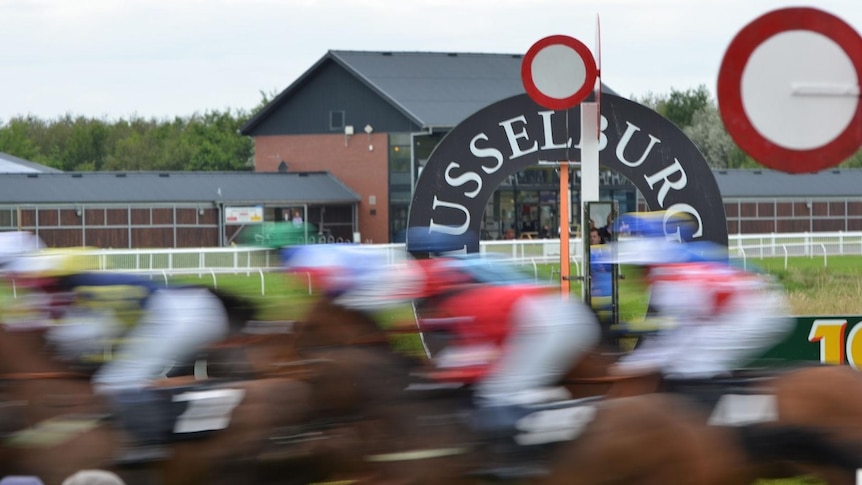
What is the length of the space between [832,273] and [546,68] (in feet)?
38.1

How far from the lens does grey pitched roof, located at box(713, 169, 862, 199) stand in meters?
37.4

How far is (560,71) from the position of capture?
9.84m

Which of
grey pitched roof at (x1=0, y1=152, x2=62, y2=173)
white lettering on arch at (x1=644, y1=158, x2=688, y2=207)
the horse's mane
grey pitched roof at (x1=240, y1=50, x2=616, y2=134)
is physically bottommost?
the horse's mane

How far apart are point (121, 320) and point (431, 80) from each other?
3202cm

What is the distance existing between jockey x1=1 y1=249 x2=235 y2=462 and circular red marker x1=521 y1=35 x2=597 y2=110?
4347 mm

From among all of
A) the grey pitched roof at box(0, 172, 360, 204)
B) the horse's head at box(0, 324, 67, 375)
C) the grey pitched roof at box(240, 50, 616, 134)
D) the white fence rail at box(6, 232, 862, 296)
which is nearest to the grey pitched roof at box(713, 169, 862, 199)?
the grey pitched roof at box(240, 50, 616, 134)

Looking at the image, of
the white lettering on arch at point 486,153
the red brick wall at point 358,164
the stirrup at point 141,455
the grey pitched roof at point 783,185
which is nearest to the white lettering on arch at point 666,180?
the white lettering on arch at point 486,153

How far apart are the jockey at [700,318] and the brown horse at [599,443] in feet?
0.68

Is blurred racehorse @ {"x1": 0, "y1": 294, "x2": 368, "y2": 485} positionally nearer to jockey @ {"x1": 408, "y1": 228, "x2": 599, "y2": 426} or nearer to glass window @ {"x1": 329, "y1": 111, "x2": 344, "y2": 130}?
jockey @ {"x1": 408, "y1": 228, "x2": 599, "y2": 426}

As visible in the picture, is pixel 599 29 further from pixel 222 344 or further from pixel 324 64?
pixel 324 64

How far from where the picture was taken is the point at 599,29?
33.2ft

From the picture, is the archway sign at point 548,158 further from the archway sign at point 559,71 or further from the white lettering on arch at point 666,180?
the archway sign at point 559,71

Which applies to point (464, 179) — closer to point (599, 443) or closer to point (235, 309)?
point (235, 309)

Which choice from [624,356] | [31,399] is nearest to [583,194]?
[624,356]
